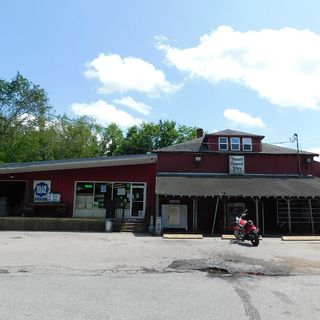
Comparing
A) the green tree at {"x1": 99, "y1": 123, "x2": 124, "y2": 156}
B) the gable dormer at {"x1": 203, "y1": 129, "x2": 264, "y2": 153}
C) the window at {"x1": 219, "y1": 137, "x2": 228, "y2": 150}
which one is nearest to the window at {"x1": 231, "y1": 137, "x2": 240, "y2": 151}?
the gable dormer at {"x1": 203, "y1": 129, "x2": 264, "y2": 153}

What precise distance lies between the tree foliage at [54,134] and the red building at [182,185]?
15211 mm

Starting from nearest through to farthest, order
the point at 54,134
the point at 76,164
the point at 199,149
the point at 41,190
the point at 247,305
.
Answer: the point at 247,305 < the point at 76,164 < the point at 41,190 < the point at 199,149 < the point at 54,134

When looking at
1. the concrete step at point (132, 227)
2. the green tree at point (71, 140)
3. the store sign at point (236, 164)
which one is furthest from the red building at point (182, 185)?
the green tree at point (71, 140)

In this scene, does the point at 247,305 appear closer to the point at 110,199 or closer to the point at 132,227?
the point at 132,227

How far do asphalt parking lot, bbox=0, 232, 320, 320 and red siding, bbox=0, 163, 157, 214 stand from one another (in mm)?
10235

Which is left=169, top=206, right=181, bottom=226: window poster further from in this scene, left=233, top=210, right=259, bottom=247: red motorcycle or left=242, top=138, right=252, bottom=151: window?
left=242, top=138, right=252, bottom=151: window

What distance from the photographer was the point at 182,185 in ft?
75.8

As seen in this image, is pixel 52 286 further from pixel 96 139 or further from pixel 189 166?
pixel 96 139

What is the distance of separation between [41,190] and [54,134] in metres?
24.4

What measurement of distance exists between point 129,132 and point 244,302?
2169 inches

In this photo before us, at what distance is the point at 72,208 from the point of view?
2523 centimetres

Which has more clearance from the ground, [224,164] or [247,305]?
[224,164]

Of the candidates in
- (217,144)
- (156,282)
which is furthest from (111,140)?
(156,282)

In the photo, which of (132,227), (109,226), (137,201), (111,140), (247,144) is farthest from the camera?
(111,140)
